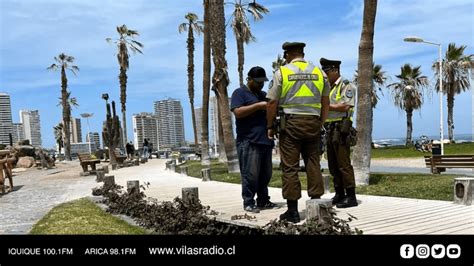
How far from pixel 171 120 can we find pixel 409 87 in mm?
68832

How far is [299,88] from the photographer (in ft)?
17.4

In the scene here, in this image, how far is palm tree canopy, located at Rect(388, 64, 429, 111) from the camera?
45531mm

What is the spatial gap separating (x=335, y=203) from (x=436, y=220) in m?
1.65

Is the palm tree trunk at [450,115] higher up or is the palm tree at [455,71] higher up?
the palm tree at [455,71]

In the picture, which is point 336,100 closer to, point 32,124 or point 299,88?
point 299,88

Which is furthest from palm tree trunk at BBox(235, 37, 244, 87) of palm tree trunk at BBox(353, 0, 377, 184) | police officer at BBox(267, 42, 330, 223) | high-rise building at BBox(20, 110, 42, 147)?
high-rise building at BBox(20, 110, 42, 147)

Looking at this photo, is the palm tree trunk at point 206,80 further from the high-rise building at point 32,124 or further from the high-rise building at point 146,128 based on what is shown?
the high-rise building at point 32,124

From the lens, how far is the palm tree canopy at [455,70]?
41.3 meters

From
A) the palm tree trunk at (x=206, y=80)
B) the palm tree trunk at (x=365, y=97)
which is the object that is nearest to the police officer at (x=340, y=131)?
the palm tree trunk at (x=365, y=97)

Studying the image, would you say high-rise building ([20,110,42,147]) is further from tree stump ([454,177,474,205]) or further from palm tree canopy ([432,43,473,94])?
tree stump ([454,177,474,205])

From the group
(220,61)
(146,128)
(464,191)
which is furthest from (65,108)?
(464,191)
